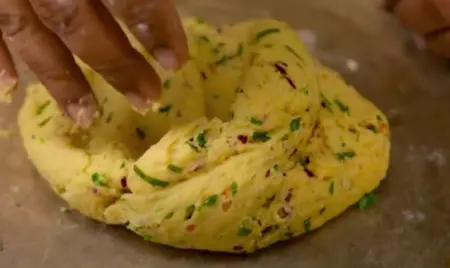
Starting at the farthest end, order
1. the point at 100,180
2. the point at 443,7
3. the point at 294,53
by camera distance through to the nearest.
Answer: the point at 443,7, the point at 294,53, the point at 100,180

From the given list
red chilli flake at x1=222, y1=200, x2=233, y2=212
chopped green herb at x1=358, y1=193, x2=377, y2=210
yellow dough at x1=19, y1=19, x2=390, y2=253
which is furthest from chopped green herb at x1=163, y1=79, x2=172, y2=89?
chopped green herb at x1=358, y1=193, x2=377, y2=210

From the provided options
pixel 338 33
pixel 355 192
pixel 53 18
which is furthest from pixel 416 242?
pixel 53 18

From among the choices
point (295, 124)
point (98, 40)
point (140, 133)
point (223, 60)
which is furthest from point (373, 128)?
point (98, 40)

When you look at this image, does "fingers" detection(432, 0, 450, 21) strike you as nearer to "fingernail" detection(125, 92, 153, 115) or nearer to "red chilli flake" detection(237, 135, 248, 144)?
"red chilli flake" detection(237, 135, 248, 144)

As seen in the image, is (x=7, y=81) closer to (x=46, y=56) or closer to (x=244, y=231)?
(x=46, y=56)

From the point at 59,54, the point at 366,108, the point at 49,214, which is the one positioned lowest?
the point at 49,214

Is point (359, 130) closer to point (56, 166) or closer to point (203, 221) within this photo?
point (203, 221)

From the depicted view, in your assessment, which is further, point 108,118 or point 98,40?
point 108,118
